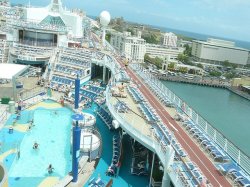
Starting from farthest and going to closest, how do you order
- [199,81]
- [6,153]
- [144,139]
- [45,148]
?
[199,81]
[45,148]
[6,153]
[144,139]

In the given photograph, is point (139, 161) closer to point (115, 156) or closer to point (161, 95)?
point (115, 156)

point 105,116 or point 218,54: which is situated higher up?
point 218,54

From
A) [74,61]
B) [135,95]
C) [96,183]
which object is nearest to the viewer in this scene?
[96,183]

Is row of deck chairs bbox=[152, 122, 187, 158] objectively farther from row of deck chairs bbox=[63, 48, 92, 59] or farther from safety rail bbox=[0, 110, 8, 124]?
row of deck chairs bbox=[63, 48, 92, 59]

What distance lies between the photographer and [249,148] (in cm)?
3500

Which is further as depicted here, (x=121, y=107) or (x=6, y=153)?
(x=121, y=107)

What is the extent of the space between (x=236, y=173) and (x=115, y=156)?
793 centimetres

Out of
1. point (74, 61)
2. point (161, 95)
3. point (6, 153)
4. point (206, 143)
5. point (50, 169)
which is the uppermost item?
point (74, 61)

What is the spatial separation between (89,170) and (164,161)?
538cm

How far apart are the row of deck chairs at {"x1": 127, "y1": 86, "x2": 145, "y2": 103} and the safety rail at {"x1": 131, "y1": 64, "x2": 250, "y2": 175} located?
9.47 feet

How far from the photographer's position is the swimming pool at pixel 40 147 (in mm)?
17406

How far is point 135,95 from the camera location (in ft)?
86.1

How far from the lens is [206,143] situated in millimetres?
17812

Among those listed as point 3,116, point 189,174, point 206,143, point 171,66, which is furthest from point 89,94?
point 171,66
